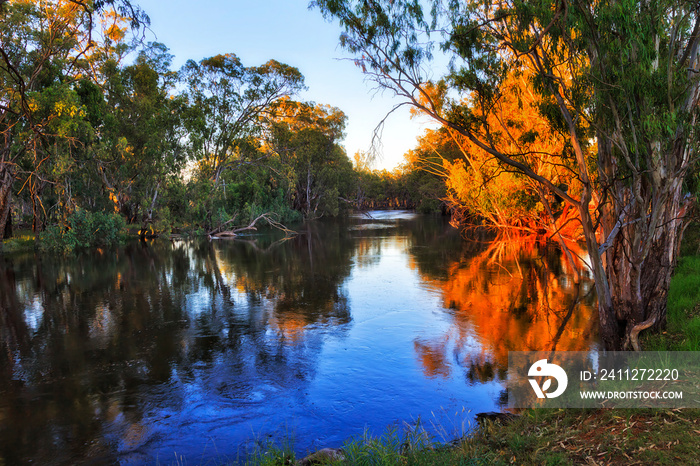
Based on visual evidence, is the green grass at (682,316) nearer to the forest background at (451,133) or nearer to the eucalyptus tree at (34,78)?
the forest background at (451,133)

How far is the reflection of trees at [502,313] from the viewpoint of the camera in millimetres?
7887

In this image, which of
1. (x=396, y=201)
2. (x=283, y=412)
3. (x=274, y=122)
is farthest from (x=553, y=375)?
(x=396, y=201)

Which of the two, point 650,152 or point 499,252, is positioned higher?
point 650,152

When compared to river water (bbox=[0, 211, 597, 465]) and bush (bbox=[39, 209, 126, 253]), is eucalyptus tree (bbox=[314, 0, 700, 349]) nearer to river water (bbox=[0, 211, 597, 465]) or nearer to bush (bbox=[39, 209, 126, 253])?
river water (bbox=[0, 211, 597, 465])

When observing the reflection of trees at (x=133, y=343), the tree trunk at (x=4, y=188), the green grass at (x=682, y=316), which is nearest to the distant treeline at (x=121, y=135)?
the tree trunk at (x=4, y=188)

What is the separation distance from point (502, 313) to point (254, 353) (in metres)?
5.62

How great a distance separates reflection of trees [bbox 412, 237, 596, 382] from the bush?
18238mm

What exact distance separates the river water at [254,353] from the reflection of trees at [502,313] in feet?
0.16

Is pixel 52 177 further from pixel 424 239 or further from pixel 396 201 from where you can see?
pixel 396 201

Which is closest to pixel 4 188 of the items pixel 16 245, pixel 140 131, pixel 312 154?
pixel 16 245

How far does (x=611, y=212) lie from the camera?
24.6 ft

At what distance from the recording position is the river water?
5.66m

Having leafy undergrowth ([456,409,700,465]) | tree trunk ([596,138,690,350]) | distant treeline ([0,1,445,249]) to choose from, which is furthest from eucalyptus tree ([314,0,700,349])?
distant treeline ([0,1,445,249])

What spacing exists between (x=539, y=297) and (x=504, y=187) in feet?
26.4
